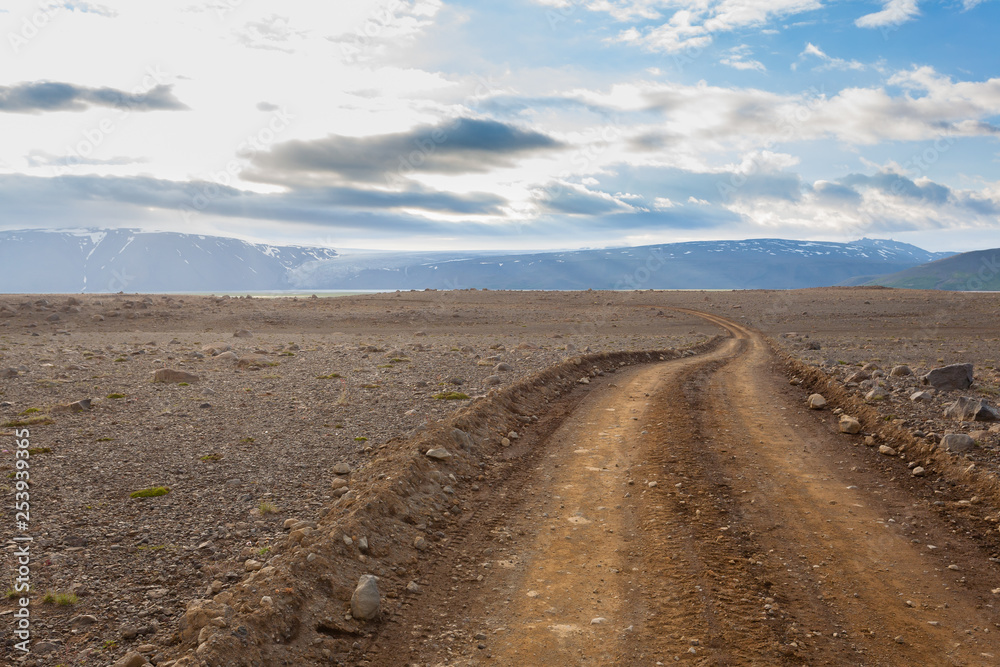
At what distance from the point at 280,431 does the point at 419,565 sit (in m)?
6.97

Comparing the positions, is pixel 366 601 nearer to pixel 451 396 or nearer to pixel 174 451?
pixel 174 451

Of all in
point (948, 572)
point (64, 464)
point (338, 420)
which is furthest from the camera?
point (338, 420)

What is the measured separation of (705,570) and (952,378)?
15.8m

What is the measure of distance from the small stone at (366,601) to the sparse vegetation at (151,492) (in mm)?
4584

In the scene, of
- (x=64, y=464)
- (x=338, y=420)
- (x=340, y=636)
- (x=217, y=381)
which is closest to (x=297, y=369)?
(x=217, y=381)

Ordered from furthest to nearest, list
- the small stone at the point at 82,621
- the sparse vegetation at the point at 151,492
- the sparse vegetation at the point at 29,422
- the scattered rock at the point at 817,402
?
the scattered rock at the point at 817,402
the sparse vegetation at the point at 29,422
the sparse vegetation at the point at 151,492
the small stone at the point at 82,621

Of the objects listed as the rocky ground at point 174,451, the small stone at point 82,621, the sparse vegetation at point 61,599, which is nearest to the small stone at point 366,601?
the rocky ground at point 174,451

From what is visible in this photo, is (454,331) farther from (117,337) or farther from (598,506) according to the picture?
(598,506)

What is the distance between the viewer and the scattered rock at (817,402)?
17.2m

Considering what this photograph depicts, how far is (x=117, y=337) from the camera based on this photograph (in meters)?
38.1

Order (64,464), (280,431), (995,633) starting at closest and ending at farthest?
1. (995,633)
2. (64,464)
3. (280,431)

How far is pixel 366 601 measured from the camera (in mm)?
6398

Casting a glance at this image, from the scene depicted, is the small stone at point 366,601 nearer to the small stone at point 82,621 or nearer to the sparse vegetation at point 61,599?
the small stone at point 82,621

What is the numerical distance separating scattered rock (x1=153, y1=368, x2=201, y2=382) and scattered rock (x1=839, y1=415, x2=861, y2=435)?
783 inches
